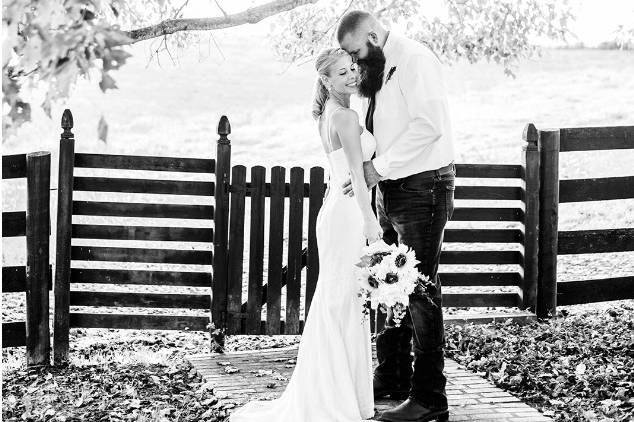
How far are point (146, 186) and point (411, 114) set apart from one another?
284 cm

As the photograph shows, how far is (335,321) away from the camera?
5.16 m

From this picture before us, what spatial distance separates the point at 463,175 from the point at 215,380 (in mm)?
2871

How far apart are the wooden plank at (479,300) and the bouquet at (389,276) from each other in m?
2.59

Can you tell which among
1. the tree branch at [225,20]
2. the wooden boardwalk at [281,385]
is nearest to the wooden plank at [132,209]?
the wooden boardwalk at [281,385]

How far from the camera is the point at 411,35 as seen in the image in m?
10.2

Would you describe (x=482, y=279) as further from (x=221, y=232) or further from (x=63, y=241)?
(x=63, y=241)

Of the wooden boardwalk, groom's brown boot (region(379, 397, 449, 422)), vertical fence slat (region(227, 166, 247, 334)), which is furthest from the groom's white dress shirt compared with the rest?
vertical fence slat (region(227, 166, 247, 334))

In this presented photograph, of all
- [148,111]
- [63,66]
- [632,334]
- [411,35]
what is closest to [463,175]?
[632,334]

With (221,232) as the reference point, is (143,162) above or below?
above

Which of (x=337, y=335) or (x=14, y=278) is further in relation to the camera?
(x=14, y=278)

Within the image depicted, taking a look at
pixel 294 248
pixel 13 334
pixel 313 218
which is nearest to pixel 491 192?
pixel 313 218

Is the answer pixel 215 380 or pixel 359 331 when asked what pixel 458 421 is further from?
pixel 215 380

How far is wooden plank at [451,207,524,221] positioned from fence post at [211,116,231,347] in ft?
6.73

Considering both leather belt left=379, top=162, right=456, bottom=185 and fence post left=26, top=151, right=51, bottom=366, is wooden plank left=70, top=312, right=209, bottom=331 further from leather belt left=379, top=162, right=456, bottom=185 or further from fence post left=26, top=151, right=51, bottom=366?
Result: leather belt left=379, top=162, right=456, bottom=185
